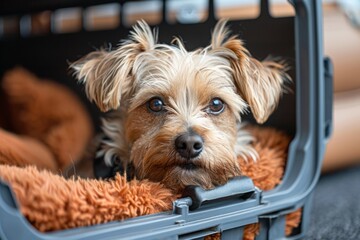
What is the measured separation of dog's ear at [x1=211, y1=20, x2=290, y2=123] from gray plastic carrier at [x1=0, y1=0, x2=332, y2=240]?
0.15 feet

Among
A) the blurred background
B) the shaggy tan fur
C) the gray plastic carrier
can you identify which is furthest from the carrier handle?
the shaggy tan fur

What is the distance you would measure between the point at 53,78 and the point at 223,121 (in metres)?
1.50

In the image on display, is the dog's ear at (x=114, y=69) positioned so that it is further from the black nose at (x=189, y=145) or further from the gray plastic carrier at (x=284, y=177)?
the black nose at (x=189, y=145)

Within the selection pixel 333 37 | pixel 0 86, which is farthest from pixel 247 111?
pixel 0 86

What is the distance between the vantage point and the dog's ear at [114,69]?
4.61 ft

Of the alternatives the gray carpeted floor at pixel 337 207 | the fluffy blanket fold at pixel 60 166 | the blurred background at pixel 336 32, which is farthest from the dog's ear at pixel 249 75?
the blurred background at pixel 336 32

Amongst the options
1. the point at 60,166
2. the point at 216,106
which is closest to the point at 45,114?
the point at 60,166

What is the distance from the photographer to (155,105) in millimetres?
1441

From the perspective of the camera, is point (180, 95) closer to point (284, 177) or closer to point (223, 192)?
point (223, 192)

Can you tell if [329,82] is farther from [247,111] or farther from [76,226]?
[76,226]

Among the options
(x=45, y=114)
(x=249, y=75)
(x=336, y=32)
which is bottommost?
(x=45, y=114)

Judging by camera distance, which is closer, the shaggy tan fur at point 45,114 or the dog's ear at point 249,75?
the dog's ear at point 249,75

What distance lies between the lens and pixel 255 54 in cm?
153

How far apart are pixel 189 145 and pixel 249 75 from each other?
1.05 feet
